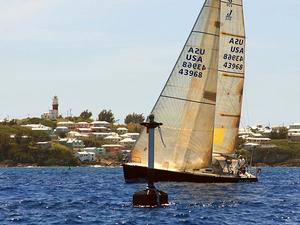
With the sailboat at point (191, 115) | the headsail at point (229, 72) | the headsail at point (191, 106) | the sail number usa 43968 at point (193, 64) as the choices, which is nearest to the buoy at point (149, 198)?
the sailboat at point (191, 115)

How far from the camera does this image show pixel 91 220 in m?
49.2

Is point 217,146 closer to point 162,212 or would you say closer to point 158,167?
point 158,167

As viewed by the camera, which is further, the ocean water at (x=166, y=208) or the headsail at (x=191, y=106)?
the headsail at (x=191, y=106)

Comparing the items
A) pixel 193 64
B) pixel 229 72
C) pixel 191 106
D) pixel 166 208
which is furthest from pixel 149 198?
pixel 229 72

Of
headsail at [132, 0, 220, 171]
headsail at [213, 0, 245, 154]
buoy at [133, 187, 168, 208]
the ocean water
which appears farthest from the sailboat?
buoy at [133, 187, 168, 208]

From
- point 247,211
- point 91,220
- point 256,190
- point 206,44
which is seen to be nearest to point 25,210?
point 91,220

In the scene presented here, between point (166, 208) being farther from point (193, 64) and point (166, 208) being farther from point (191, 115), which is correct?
point (193, 64)

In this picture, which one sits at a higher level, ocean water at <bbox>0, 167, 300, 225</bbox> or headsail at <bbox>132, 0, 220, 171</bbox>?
headsail at <bbox>132, 0, 220, 171</bbox>

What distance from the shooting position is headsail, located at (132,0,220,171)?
8481cm

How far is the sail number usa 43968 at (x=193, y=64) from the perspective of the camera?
86125 millimetres

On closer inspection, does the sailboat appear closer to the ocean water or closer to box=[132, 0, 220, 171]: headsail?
box=[132, 0, 220, 171]: headsail

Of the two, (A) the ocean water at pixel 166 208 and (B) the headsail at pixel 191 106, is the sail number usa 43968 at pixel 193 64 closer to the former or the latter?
(B) the headsail at pixel 191 106

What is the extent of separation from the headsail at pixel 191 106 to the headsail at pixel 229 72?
5.16 m

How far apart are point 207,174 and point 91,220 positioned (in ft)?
125
